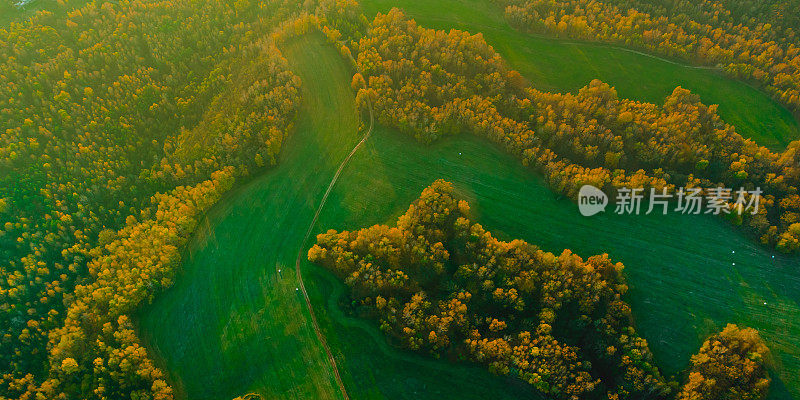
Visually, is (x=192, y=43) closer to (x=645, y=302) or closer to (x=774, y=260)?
(x=645, y=302)

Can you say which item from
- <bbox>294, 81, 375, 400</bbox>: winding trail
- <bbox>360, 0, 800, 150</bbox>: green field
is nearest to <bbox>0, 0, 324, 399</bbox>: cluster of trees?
<bbox>294, 81, 375, 400</bbox>: winding trail

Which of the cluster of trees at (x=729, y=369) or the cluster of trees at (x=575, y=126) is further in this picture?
the cluster of trees at (x=575, y=126)

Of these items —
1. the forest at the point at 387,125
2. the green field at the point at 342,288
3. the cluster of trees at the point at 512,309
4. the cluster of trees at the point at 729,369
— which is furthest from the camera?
the forest at the point at 387,125

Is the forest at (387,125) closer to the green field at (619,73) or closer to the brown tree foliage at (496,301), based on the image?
the brown tree foliage at (496,301)

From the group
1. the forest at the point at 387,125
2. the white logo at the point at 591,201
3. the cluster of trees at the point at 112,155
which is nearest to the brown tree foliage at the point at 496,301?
the forest at the point at 387,125

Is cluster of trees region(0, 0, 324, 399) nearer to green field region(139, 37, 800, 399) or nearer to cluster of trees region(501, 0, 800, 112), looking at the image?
green field region(139, 37, 800, 399)

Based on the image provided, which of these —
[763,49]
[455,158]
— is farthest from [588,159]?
[763,49]

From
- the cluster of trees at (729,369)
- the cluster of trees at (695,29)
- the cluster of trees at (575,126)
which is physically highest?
the cluster of trees at (695,29)

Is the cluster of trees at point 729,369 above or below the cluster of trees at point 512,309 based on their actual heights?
below
